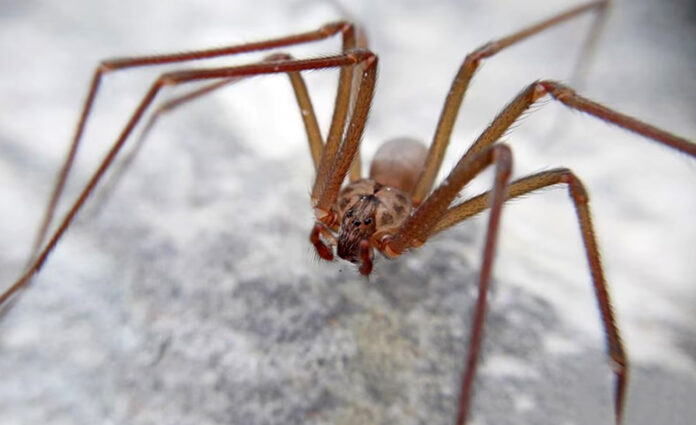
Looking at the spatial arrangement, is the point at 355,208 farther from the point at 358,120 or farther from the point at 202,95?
the point at 202,95

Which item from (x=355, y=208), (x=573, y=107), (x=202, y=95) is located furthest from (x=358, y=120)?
(x=202, y=95)

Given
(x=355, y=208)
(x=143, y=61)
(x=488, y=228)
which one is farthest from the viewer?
(x=355, y=208)

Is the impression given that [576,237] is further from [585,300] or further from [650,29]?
[650,29]

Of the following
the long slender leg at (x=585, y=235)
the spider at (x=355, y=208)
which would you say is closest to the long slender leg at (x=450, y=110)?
the spider at (x=355, y=208)

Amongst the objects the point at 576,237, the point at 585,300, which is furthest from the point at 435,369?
the point at 576,237

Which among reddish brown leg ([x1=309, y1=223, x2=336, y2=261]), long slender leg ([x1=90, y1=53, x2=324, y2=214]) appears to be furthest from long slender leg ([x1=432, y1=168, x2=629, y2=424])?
long slender leg ([x1=90, y1=53, x2=324, y2=214])

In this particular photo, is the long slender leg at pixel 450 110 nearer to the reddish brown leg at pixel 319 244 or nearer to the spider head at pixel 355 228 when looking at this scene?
the spider head at pixel 355 228

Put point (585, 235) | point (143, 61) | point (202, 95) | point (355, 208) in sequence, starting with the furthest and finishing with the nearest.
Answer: point (202, 95) < point (355, 208) < point (143, 61) < point (585, 235)
